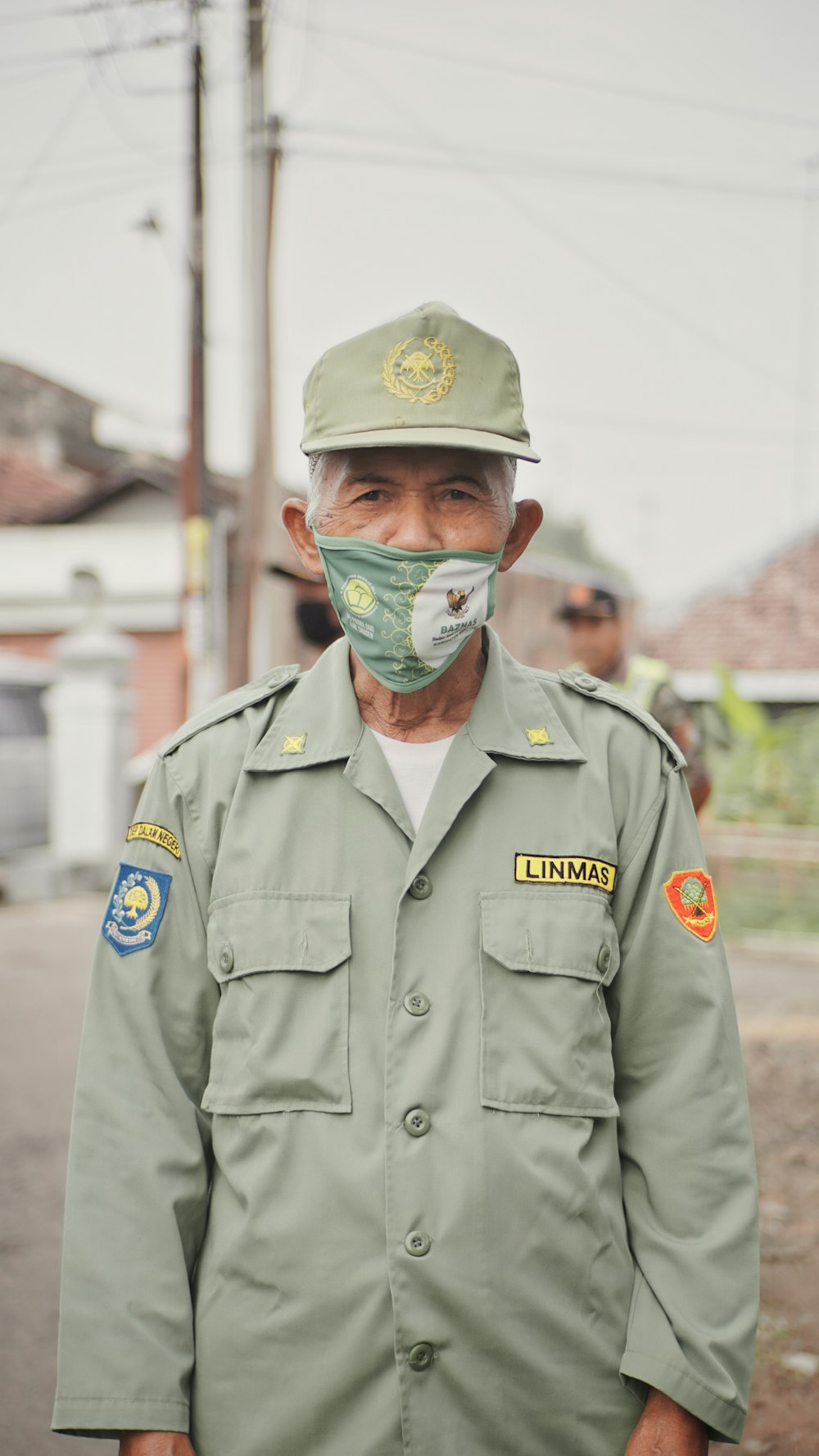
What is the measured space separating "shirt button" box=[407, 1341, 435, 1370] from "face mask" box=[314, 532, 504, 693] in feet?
2.82

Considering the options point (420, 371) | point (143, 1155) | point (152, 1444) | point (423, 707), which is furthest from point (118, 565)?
point (152, 1444)

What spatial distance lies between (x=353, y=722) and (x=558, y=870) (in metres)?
0.37

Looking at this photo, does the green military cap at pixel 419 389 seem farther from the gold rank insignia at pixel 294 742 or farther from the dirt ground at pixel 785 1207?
the dirt ground at pixel 785 1207

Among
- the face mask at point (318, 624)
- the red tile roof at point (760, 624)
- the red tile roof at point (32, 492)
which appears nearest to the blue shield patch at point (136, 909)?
the face mask at point (318, 624)

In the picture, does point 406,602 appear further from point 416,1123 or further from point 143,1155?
point 143,1155

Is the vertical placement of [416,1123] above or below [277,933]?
below

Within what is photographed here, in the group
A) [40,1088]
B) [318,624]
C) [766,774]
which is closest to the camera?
[318,624]

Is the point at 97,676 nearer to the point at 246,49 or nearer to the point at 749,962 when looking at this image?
the point at 246,49

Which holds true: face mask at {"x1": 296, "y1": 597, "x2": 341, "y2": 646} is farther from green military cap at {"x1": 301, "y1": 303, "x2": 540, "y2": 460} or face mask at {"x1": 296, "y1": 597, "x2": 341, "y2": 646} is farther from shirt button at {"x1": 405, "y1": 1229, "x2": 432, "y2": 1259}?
shirt button at {"x1": 405, "y1": 1229, "x2": 432, "y2": 1259}

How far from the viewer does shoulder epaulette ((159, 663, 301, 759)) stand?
1.74 m

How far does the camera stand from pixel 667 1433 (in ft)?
4.98

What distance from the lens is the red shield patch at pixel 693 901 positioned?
1.66m

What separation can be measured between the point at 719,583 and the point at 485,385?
58.4ft

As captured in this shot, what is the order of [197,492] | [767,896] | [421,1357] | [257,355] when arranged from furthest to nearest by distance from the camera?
[197,492], [767,896], [257,355], [421,1357]
